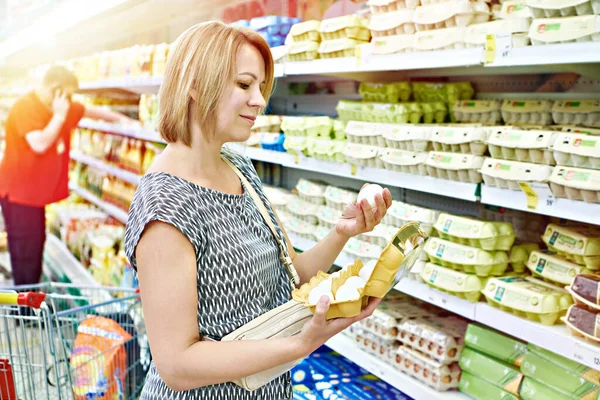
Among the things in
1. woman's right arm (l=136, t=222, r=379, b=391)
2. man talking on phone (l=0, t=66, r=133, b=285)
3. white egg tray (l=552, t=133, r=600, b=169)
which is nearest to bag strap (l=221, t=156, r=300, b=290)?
woman's right arm (l=136, t=222, r=379, b=391)

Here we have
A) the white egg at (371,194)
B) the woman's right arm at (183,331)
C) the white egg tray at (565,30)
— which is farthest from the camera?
the white egg tray at (565,30)

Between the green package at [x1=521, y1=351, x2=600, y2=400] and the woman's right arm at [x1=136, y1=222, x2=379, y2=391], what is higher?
the woman's right arm at [x1=136, y1=222, x2=379, y2=391]

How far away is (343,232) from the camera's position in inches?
63.9

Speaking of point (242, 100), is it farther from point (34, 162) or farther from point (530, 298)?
point (34, 162)

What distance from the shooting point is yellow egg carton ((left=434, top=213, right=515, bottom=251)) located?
2162 mm

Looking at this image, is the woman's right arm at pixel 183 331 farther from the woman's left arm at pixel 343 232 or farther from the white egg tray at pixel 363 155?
the white egg tray at pixel 363 155

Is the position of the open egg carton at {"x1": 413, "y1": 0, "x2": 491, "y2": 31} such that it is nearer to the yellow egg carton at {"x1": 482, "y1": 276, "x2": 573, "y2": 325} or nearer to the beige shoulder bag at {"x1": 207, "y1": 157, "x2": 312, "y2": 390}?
the yellow egg carton at {"x1": 482, "y1": 276, "x2": 573, "y2": 325}

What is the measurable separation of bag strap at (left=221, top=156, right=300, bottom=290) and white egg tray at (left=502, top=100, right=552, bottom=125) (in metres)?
1.12

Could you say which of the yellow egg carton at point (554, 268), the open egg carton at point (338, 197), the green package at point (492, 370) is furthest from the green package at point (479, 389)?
the open egg carton at point (338, 197)

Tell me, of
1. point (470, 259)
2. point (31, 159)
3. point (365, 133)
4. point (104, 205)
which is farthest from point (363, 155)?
point (104, 205)

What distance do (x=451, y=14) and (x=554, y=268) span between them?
907mm

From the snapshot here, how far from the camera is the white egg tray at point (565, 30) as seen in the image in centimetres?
166

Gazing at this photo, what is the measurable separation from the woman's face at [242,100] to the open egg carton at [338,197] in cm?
147

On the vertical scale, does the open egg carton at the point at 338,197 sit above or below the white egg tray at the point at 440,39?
below
